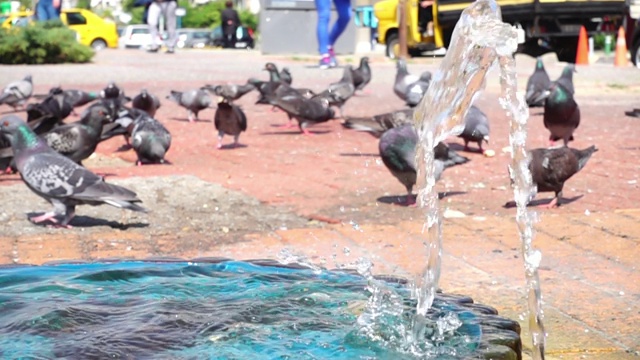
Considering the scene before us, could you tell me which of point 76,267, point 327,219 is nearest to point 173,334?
point 76,267

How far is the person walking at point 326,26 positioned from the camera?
18.2 meters

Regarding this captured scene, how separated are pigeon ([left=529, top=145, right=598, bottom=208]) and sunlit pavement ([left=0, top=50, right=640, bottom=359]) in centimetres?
13

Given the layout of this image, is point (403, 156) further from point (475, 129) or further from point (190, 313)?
point (190, 313)

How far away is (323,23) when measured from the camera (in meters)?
18.6

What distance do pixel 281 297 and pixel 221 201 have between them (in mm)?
3141

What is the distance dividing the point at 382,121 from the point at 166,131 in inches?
63.8

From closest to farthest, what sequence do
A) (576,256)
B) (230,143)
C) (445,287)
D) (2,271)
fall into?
(2,271), (445,287), (576,256), (230,143)

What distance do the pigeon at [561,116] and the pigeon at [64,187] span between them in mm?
3824

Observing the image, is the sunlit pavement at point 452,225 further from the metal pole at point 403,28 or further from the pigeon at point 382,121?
the metal pole at point 403,28

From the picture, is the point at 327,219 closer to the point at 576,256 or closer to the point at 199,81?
the point at 576,256

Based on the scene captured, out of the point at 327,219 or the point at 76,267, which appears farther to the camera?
the point at 327,219

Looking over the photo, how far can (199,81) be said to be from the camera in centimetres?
1609

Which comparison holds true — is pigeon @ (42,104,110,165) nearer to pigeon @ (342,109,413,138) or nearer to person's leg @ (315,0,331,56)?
pigeon @ (342,109,413,138)

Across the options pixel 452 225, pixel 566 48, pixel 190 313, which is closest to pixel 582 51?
pixel 566 48
